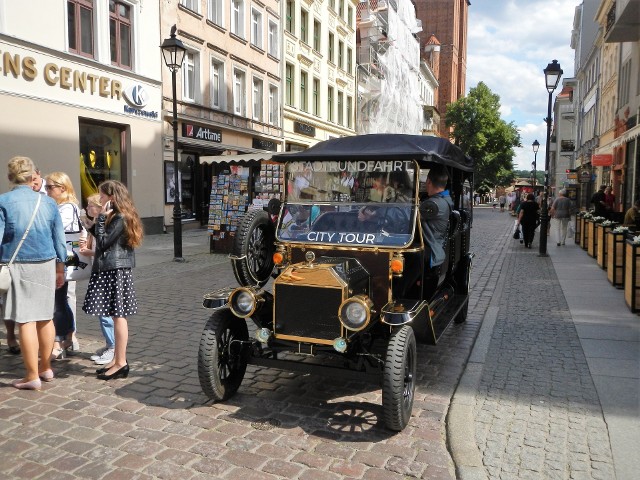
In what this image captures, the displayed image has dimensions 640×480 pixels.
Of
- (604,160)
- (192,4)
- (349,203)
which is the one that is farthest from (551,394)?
(604,160)

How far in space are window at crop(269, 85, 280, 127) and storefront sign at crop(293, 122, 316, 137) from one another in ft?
Result: 6.84

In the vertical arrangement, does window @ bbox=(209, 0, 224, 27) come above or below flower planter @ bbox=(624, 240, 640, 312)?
above

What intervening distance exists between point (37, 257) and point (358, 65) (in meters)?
37.9

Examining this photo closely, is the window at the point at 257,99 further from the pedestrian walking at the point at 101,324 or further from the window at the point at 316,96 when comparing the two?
the pedestrian walking at the point at 101,324

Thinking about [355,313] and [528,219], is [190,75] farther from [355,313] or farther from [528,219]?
[355,313]

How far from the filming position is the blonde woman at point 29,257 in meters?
4.48

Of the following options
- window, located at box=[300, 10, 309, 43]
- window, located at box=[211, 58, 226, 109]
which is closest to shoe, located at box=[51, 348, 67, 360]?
window, located at box=[211, 58, 226, 109]

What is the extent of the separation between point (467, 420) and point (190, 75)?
1975 cm

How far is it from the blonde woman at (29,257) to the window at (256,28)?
2277cm

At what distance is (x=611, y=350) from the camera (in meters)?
5.92

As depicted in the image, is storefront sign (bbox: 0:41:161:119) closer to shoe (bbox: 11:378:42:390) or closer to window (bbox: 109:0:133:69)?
window (bbox: 109:0:133:69)

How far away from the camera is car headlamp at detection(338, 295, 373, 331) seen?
388cm

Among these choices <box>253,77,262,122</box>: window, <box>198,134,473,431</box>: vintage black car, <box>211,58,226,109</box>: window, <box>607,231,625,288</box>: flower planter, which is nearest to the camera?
<box>198,134,473,431</box>: vintage black car

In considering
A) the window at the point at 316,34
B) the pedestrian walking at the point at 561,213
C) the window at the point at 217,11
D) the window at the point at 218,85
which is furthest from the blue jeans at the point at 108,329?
the window at the point at 316,34
